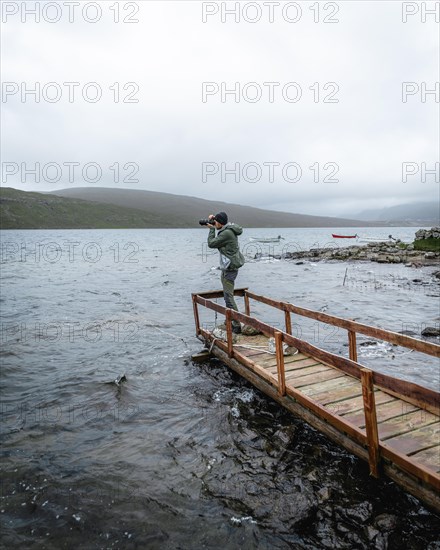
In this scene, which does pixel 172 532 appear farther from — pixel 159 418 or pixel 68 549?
pixel 159 418

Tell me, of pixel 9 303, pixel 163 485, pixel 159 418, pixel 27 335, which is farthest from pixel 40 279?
pixel 163 485

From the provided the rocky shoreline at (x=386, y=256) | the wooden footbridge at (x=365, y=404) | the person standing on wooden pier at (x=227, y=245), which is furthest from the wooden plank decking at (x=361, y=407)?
the rocky shoreline at (x=386, y=256)

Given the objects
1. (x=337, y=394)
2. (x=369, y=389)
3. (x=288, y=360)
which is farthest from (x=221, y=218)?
(x=369, y=389)

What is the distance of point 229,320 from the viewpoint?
10367 millimetres

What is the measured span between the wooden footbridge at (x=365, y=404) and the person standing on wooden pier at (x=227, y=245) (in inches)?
66.3

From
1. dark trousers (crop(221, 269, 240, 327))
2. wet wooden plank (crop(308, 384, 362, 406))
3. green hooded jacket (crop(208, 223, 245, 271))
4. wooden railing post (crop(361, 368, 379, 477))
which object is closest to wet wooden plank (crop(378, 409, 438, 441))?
wooden railing post (crop(361, 368, 379, 477))

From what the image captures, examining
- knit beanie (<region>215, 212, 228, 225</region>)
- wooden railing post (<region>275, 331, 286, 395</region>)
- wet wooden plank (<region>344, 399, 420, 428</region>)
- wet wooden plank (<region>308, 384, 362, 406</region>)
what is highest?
knit beanie (<region>215, 212, 228, 225</region>)

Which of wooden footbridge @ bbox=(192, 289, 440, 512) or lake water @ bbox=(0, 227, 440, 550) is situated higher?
wooden footbridge @ bbox=(192, 289, 440, 512)

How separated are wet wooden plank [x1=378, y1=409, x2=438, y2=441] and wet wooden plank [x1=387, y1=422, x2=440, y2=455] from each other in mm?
95

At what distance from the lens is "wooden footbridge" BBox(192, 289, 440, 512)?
203 inches

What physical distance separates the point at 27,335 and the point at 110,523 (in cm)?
1229

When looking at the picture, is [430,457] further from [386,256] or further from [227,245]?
[386,256]

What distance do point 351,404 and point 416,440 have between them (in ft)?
4.62

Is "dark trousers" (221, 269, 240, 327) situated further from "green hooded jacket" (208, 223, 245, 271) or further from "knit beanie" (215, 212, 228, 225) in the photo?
"knit beanie" (215, 212, 228, 225)
